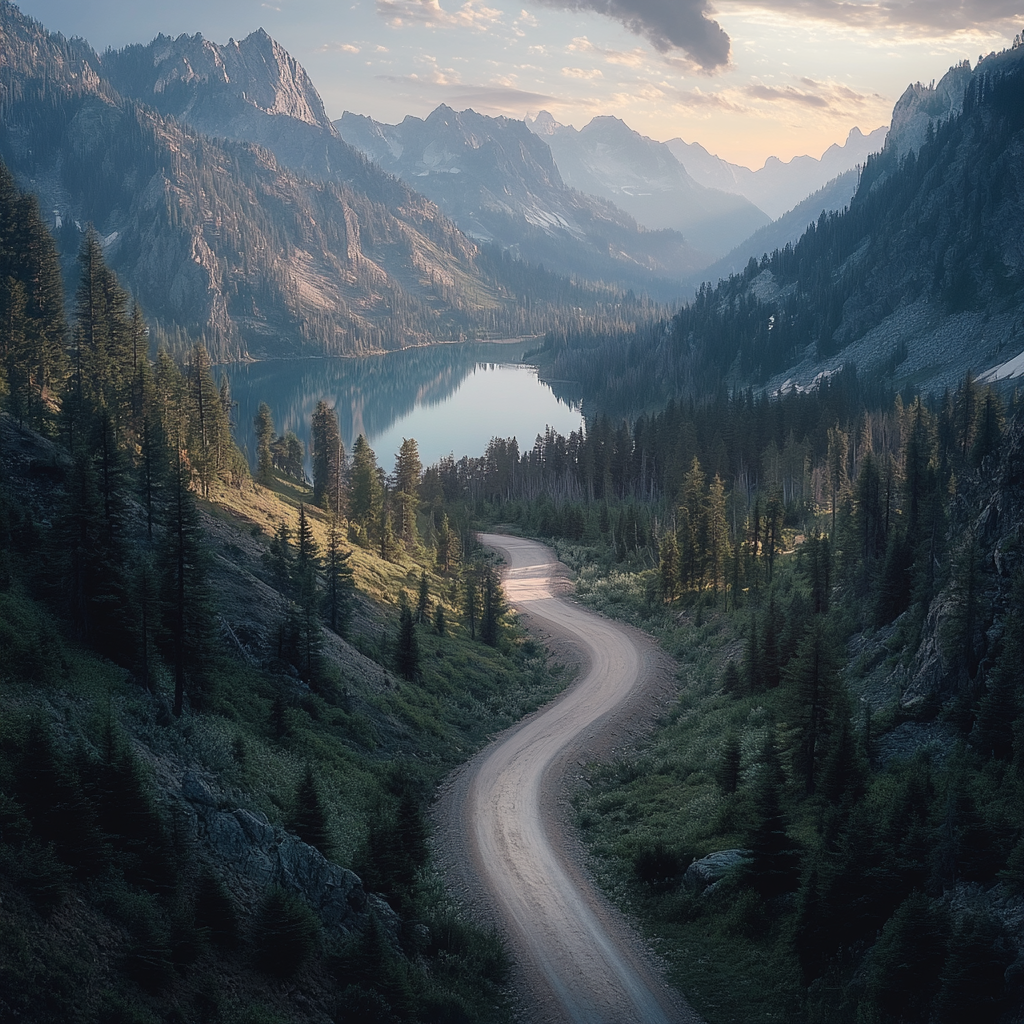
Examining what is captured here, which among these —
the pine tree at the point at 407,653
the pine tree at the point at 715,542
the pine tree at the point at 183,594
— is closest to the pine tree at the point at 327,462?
the pine tree at the point at 715,542

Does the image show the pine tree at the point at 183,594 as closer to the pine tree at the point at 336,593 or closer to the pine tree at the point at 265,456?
the pine tree at the point at 336,593

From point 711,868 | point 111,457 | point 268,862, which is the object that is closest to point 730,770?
point 711,868

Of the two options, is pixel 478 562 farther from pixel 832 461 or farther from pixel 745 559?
pixel 832 461

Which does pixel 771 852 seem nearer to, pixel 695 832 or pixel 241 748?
pixel 695 832

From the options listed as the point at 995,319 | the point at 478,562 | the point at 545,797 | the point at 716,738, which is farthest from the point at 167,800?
the point at 995,319

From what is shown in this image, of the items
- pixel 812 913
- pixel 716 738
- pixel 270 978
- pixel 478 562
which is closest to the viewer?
pixel 270 978

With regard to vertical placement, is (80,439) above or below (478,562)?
above

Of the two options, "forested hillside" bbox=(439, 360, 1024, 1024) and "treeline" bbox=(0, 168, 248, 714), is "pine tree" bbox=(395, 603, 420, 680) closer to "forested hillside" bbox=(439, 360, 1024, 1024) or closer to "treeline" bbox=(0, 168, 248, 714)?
"treeline" bbox=(0, 168, 248, 714)
